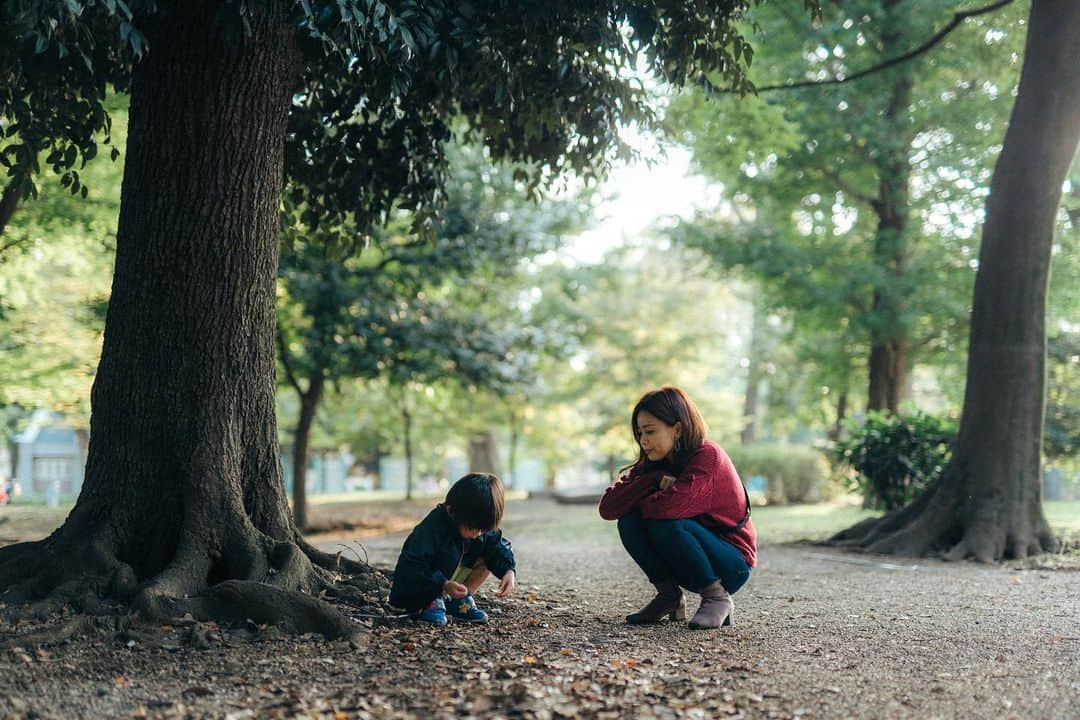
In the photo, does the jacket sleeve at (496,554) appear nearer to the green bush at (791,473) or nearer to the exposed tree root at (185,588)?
the exposed tree root at (185,588)

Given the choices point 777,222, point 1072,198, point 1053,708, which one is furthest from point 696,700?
point 777,222

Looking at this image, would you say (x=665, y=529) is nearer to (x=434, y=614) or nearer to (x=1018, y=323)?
(x=434, y=614)

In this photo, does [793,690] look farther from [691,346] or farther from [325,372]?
[691,346]

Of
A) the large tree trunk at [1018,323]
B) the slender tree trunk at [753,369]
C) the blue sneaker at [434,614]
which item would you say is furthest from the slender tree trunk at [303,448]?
the slender tree trunk at [753,369]

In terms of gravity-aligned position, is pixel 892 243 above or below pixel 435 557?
above

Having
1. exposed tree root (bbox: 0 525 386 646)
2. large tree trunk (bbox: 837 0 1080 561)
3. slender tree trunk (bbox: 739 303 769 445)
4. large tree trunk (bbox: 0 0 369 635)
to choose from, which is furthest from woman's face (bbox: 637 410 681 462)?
slender tree trunk (bbox: 739 303 769 445)

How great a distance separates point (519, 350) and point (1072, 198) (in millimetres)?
8837

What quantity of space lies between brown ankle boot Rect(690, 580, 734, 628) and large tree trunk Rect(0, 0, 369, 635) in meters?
2.00

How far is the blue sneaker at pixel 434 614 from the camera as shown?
4.98m

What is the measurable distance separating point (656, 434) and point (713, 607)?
0.96 metres

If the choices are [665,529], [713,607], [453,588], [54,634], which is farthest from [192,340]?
[713,607]

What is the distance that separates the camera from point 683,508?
4.94 m

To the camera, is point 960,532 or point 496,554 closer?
point 496,554

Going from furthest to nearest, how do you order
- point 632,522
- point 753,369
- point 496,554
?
point 753,369 < point 632,522 < point 496,554
